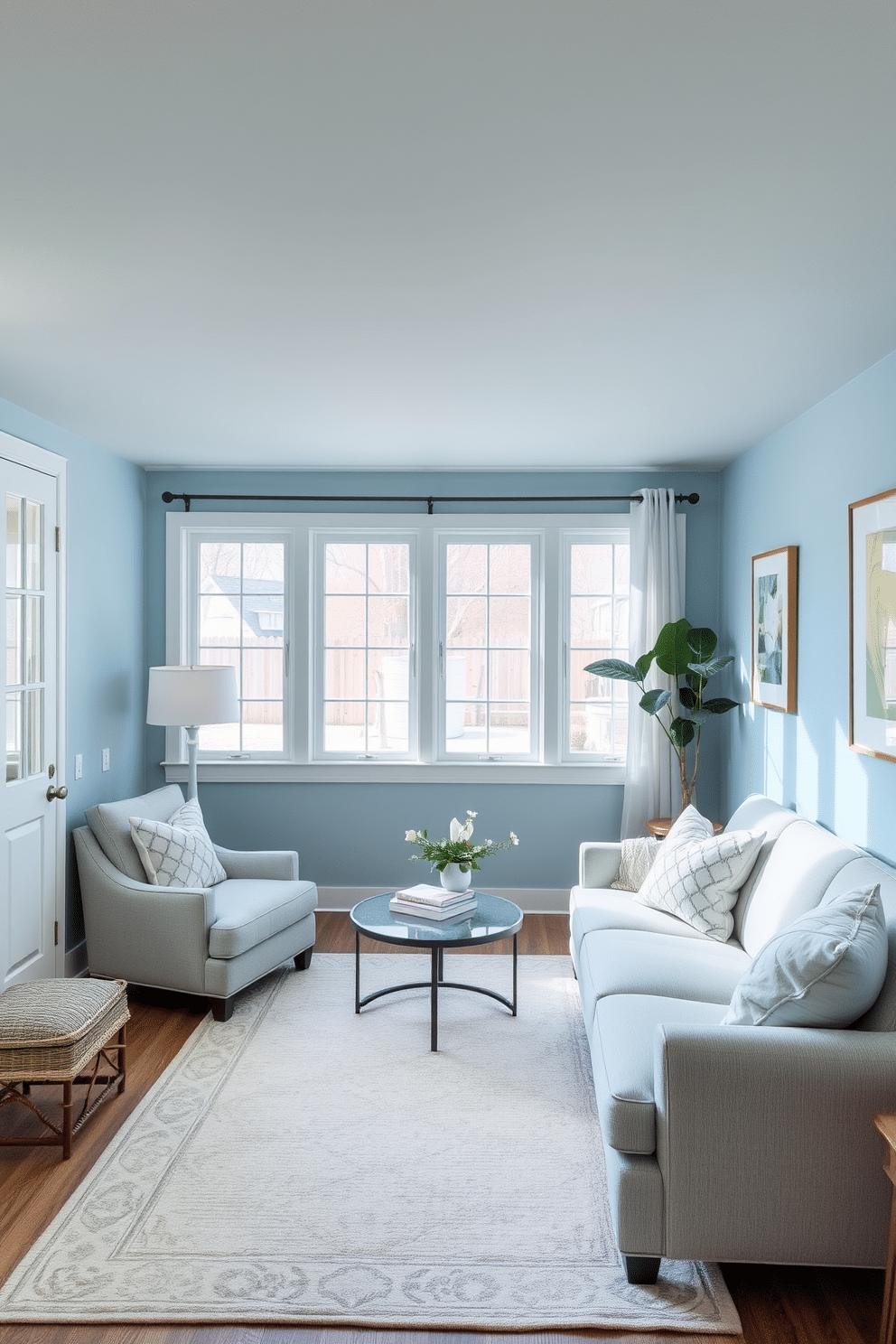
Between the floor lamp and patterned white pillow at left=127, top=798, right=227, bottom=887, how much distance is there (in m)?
0.55

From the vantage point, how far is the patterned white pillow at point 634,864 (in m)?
4.16

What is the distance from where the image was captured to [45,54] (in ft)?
5.05

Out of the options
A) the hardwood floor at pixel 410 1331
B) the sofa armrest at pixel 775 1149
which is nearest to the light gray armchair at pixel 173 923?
the hardwood floor at pixel 410 1331

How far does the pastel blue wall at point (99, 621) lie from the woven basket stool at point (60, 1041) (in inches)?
47.4

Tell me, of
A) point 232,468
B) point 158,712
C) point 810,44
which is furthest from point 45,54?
point 232,468

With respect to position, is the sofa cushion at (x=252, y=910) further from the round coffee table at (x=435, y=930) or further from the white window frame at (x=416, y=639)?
the white window frame at (x=416, y=639)

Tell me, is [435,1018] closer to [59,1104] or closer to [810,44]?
[59,1104]

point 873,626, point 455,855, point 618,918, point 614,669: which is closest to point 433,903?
point 455,855

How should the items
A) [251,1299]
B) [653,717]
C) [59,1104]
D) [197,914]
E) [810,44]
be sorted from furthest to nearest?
1. [653,717]
2. [197,914]
3. [59,1104]
4. [251,1299]
5. [810,44]

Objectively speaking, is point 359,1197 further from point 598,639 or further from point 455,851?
point 598,639

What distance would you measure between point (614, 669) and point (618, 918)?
1.57 meters

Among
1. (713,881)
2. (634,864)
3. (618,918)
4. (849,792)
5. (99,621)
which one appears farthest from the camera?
(99,621)

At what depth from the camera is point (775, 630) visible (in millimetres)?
4160

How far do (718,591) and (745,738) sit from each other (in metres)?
0.96
